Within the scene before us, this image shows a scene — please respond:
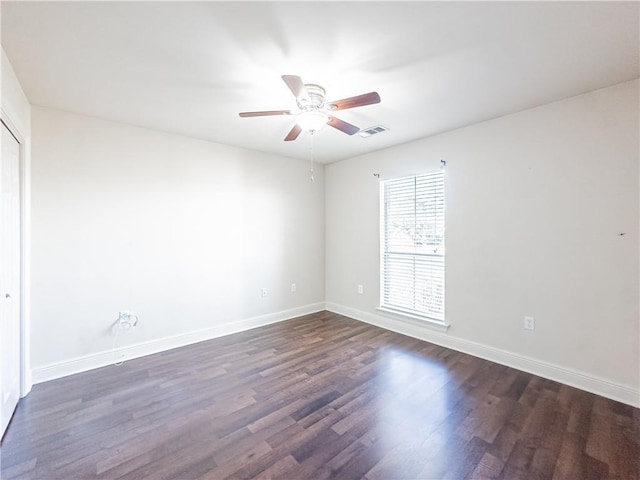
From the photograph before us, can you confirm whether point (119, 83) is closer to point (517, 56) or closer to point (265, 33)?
point (265, 33)

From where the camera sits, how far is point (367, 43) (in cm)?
176

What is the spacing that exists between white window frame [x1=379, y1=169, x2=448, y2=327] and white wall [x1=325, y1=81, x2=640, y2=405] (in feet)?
0.48

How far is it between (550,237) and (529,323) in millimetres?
839

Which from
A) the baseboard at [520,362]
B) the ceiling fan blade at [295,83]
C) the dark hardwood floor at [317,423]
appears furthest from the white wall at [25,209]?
the baseboard at [520,362]

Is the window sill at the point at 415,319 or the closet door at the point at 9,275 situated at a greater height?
the closet door at the point at 9,275

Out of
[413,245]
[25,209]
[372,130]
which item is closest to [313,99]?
[372,130]

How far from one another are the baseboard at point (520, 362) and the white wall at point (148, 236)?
1.61m

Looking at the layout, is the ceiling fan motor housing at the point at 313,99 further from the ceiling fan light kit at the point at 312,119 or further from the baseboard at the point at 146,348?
the baseboard at the point at 146,348

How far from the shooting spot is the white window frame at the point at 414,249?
3.45 m

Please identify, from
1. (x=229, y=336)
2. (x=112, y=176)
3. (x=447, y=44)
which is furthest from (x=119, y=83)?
(x=229, y=336)

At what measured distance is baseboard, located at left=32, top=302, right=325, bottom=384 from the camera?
2.62m

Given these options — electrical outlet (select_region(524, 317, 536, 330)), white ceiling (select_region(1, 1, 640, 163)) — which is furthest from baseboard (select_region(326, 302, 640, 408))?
white ceiling (select_region(1, 1, 640, 163))

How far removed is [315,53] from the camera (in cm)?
184

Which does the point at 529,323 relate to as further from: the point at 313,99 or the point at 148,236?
the point at 148,236
